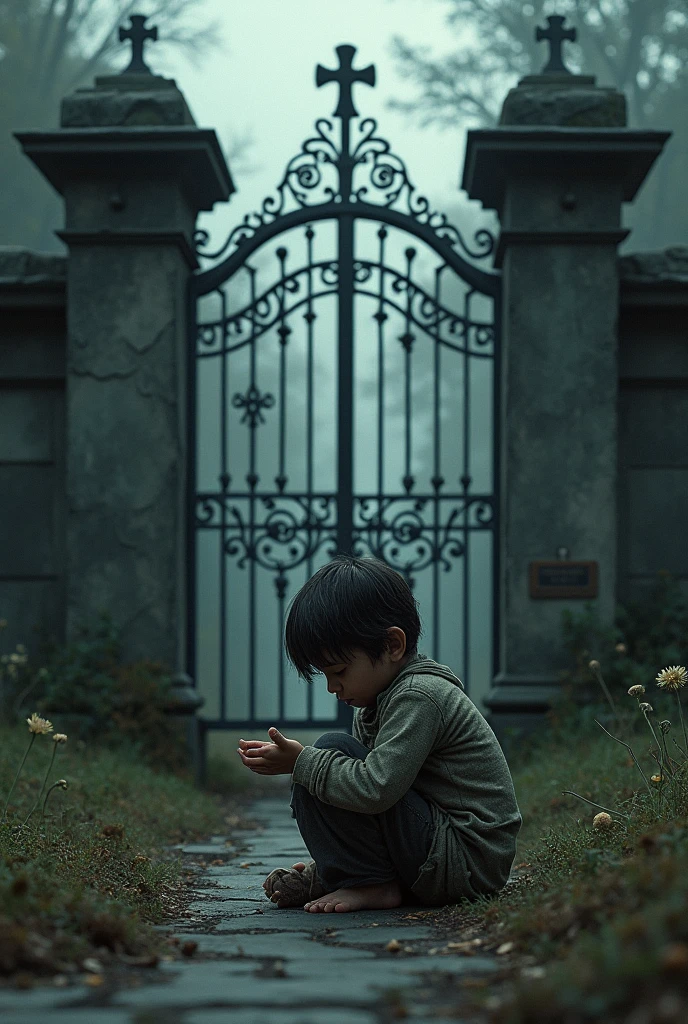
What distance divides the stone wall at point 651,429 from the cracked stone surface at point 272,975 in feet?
13.3

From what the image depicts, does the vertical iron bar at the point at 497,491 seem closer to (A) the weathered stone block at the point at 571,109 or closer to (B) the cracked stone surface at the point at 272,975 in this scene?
(A) the weathered stone block at the point at 571,109

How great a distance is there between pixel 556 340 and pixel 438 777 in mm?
3996

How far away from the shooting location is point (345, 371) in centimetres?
722


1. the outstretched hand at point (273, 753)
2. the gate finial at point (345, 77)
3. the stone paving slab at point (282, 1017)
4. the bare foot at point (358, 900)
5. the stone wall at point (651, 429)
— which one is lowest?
the bare foot at point (358, 900)

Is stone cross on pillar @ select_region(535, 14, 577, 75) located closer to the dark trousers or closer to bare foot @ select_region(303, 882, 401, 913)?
the dark trousers

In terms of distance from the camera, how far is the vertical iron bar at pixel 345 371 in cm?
719

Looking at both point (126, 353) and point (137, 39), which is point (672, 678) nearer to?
point (126, 353)

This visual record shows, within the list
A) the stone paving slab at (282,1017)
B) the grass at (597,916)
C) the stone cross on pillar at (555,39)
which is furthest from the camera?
the stone cross on pillar at (555,39)

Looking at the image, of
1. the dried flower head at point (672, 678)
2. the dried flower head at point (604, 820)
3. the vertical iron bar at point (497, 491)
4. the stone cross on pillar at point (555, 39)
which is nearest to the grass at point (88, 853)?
the dried flower head at point (604, 820)

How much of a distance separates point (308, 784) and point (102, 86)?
206 inches

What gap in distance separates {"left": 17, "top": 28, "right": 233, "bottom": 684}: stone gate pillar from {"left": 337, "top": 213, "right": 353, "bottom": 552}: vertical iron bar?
34.1 inches

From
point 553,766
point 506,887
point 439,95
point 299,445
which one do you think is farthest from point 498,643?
point 299,445

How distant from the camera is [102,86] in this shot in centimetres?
720

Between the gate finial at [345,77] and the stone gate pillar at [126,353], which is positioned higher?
the gate finial at [345,77]
